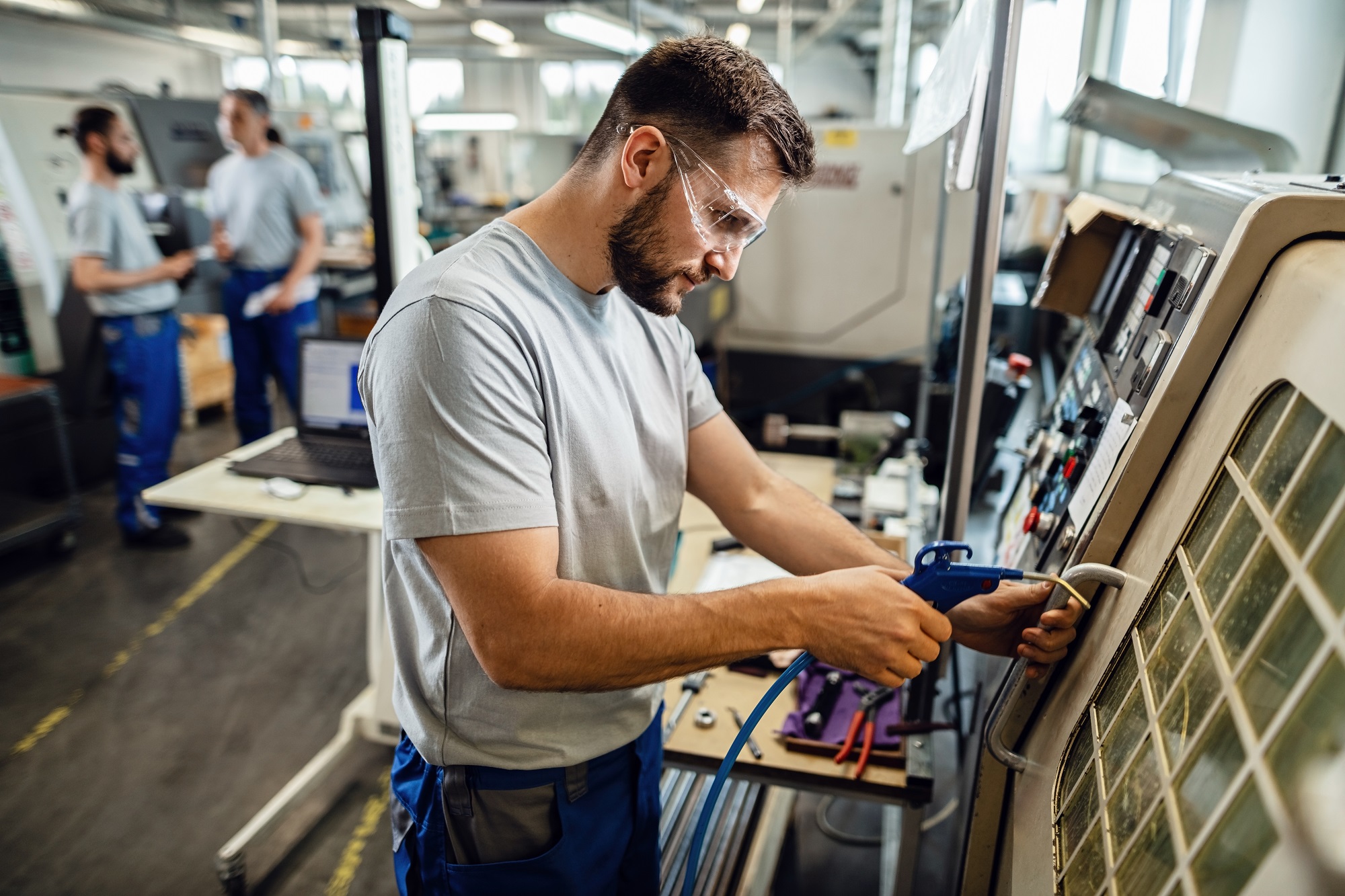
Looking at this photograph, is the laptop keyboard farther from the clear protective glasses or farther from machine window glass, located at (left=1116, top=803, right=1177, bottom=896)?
machine window glass, located at (left=1116, top=803, right=1177, bottom=896)

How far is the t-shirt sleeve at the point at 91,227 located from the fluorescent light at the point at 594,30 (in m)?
1.88

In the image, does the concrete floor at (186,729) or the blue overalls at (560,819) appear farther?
the concrete floor at (186,729)

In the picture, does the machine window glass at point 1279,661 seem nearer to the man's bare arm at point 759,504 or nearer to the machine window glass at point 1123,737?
the machine window glass at point 1123,737

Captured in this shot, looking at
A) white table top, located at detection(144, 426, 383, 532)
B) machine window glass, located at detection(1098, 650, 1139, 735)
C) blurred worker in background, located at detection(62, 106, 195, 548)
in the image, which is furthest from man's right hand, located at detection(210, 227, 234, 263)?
machine window glass, located at detection(1098, 650, 1139, 735)

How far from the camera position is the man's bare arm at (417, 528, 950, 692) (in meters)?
0.77

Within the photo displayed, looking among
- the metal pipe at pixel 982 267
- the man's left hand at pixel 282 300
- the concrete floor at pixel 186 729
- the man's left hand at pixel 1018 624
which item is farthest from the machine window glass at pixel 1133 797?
the man's left hand at pixel 282 300

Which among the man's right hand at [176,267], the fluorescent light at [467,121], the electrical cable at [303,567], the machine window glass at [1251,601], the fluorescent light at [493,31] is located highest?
the fluorescent light at [493,31]

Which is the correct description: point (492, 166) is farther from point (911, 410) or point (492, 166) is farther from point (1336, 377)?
point (1336, 377)

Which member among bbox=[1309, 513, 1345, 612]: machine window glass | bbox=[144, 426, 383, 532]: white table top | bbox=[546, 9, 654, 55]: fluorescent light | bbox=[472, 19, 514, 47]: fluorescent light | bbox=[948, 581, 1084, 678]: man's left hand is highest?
bbox=[472, 19, 514, 47]: fluorescent light

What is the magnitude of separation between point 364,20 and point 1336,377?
169cm

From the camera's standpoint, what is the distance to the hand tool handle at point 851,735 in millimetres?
1140

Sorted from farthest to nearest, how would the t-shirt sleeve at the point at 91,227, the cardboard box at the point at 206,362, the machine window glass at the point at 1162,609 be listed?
the cardboard box at the point at 206,362 < the t-shirt sleeve at the point at 91,227 < the machine window glass at the point at 1162,609

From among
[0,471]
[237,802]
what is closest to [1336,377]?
[237,802]

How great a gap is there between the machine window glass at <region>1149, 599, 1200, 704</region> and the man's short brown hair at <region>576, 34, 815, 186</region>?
58 centimetres
